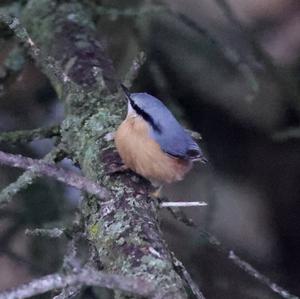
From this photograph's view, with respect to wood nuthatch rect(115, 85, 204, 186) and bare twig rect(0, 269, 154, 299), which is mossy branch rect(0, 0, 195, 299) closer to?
wood nuthatch rect(115, 85, 204, 186)

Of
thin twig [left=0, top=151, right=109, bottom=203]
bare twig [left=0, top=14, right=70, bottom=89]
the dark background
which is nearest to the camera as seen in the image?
thin twig [left=0, top=151, right=109, bottom=203]

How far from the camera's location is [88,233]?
214cm

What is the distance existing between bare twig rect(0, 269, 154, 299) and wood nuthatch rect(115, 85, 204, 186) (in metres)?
1.17

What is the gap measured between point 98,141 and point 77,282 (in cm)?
119

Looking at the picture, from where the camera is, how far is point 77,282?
139 centimetres

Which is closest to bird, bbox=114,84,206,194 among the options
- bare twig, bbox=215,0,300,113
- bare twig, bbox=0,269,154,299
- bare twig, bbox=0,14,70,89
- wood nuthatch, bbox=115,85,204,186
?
wood nuthatch, bbox=115,85,204,186

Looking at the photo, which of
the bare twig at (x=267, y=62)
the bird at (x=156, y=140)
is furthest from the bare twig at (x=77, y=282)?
the bare twig at (x=267, y=62)

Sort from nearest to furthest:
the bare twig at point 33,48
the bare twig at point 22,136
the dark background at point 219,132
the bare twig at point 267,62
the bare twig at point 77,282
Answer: the bare twig at point 77,282 < the bare twig at point 33,48 < the bare twig at point 22,136 < the bare twig at point 267,62 < the dark background at point 219,132

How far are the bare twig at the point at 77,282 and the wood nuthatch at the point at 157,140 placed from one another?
1.17 meters

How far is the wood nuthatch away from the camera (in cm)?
265

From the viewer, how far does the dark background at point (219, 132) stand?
12.1 ft

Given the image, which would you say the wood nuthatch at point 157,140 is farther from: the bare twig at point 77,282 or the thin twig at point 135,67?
the bare twig at point 77,282

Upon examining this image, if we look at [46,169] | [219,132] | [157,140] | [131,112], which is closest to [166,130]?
[157,140]

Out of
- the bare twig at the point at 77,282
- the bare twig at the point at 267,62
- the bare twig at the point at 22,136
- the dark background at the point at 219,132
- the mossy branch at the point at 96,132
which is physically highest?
the bare twig at the point at 77,282
